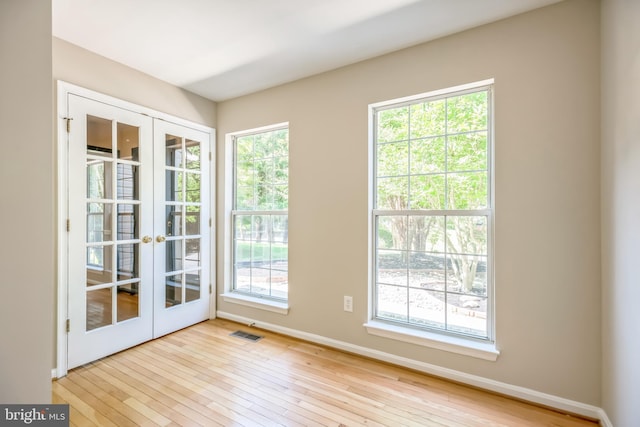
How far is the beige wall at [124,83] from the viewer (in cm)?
226

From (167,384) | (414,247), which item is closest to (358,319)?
(414,247)

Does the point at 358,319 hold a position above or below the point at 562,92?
below

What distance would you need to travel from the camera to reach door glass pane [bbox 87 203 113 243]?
7.82 feet

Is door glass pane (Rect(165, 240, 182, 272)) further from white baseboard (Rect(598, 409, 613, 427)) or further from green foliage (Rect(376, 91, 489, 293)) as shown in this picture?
white baseboard (Rect(598, 409, 613, 427))

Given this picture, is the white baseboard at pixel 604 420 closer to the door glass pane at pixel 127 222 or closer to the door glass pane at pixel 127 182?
the door glass pane at pixel 127 222

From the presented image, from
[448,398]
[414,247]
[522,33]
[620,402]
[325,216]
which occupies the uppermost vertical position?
[522,33]

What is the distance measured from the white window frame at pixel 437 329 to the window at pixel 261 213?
2.99ft

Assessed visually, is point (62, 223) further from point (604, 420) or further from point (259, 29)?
point (604, 420)

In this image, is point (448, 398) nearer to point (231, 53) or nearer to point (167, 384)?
point (167, 384)

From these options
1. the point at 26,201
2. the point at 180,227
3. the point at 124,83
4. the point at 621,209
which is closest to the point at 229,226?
the point at 180,227

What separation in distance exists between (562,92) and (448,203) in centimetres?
93

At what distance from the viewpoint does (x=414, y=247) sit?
238cm

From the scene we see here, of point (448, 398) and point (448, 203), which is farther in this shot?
point (448, 203)

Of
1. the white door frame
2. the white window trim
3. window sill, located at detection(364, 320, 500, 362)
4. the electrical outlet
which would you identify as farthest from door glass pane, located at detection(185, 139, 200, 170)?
window sill, located at detection(364, 320, 500, 362)
